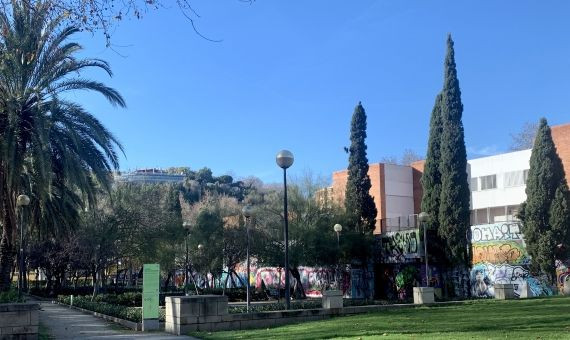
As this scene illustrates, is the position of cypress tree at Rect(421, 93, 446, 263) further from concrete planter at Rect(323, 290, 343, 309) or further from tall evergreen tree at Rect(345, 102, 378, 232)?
concrete planter at Rect(323, 290, 343, 309)

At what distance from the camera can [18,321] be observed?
44.0 ft

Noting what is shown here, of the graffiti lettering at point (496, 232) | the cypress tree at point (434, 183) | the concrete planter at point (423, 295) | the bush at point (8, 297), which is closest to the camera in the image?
the bush at point (8, 297)

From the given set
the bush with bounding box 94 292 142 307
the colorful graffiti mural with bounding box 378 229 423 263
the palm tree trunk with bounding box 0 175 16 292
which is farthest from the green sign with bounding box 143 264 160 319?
the colorful graffiti mural with bounding box 378 229 423 263

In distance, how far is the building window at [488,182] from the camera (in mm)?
53281

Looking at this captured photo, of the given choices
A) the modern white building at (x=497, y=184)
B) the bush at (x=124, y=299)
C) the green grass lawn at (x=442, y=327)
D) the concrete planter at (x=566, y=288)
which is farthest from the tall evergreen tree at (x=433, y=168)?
the green grass lawn at (x=442, y=327)

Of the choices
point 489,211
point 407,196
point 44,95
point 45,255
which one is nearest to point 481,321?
point 44,95

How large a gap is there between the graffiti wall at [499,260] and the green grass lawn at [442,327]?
1548 centimetres

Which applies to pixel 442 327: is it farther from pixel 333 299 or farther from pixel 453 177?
pixel 453 177

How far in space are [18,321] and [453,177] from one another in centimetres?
2624

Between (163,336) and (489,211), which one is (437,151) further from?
(163,336)

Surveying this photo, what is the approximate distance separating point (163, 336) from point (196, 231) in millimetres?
25901

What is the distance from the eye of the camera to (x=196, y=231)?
1596 inches

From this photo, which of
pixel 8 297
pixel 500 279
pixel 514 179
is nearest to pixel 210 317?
pixel 8 297

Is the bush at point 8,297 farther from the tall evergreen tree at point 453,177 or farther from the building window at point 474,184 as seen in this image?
the building window at point 474,184
